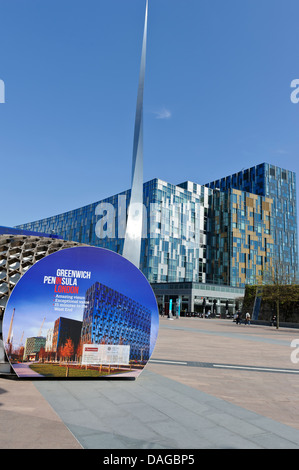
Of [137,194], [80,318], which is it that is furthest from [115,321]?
[137,194]

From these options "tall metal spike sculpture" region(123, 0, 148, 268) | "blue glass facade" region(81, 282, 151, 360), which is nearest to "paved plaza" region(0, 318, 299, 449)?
"blue glass facade" region(81, 282, 151, 360)

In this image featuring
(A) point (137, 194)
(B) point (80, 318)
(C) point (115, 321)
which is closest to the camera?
(B) point (80, 318)

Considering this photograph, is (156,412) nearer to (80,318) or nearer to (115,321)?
(115,321)

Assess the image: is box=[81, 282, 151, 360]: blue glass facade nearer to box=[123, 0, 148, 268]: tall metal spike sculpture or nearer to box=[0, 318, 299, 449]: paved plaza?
box=[0, 318, 299, 449]: paved plaza

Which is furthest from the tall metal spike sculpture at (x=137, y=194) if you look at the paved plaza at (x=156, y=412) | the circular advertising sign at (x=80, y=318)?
the paved plaza at (x=156, y=412)

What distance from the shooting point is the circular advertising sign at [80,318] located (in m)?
6.98

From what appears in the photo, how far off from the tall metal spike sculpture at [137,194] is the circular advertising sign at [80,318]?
326 cm

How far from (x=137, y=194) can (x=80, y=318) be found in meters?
6.28

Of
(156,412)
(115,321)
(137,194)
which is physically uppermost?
(137,194)

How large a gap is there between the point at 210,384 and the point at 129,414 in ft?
9.54

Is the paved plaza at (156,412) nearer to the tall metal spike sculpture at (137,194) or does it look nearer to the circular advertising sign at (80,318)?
the circular advertising sign at (80,318)

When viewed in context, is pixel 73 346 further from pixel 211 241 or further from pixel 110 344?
pixel 211 241

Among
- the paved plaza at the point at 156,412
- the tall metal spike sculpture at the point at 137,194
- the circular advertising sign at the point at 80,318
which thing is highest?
the tall metal spike sculpture at the point at 137,194

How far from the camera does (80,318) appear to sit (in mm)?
7219
